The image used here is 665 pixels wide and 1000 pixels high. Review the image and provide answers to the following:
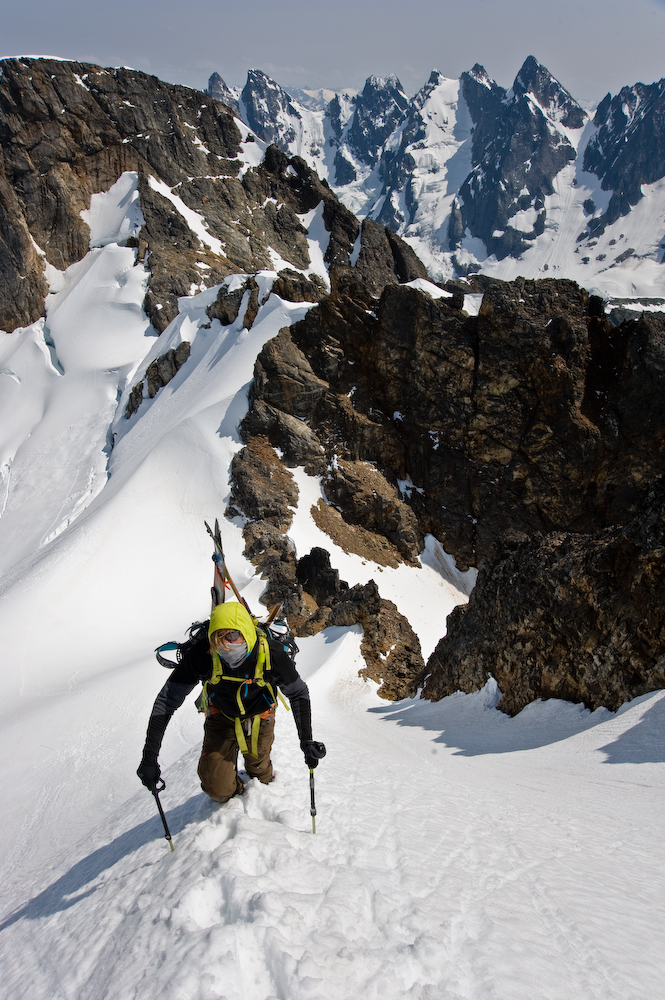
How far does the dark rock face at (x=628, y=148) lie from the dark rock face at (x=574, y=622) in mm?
212228

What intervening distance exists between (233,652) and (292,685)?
65cm

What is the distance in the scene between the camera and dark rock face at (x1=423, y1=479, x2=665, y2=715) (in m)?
8.35

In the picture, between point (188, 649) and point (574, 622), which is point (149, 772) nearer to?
point (188, 649)

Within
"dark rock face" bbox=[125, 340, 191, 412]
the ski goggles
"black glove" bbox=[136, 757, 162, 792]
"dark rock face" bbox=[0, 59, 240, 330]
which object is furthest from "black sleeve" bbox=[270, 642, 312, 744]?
"dark rock face" bbox=[0, 59, 240, 330]

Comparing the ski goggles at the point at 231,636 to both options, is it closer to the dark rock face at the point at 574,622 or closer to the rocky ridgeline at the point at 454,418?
the dark rock face at the point at 574,622

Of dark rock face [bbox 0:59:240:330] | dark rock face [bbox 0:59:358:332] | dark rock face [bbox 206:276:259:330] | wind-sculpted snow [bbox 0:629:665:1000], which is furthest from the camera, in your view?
dark rock face [bbox 0:59:358:332]

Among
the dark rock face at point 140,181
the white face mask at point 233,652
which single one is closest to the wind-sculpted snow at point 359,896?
the white face mask at point 233,652

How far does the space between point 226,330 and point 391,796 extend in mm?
35773

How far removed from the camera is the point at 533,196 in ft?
631

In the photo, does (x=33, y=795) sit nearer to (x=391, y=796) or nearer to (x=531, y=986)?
(x=391, y=796)

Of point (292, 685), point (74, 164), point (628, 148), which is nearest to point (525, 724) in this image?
point (292, 685)

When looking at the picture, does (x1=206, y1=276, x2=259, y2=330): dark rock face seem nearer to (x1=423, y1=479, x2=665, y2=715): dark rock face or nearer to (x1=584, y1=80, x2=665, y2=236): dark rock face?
(x1=423, y1=479, x2=665, y2=715): dark rock face

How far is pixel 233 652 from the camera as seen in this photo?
3893 mm

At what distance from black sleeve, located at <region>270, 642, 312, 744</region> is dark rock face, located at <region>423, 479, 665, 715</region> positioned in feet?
19.5
